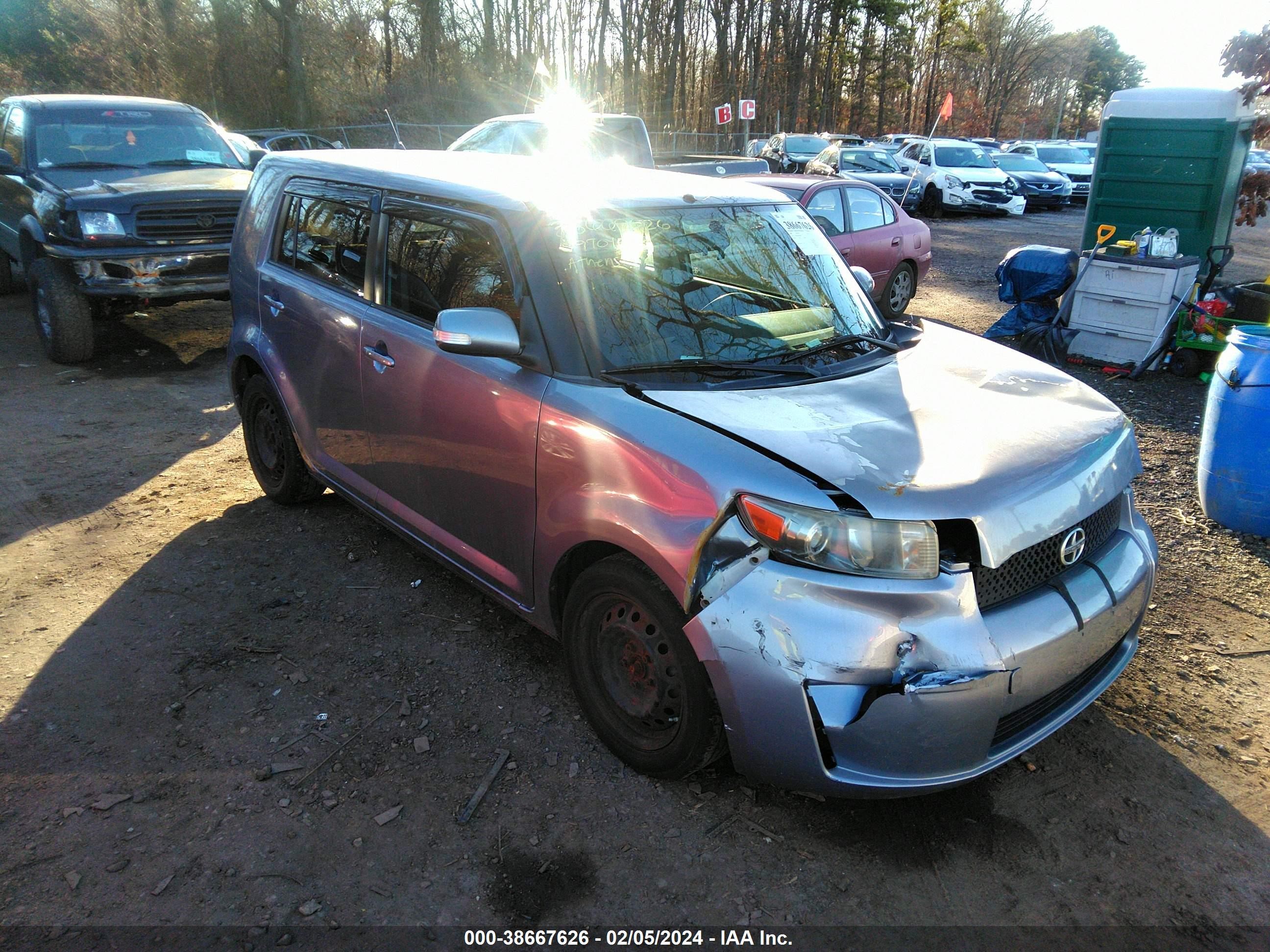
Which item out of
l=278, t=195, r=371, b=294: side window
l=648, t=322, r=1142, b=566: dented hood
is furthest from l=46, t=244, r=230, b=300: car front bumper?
l=648, t=322, r=1142, b=566: dented hood

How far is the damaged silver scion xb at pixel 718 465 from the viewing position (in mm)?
2404

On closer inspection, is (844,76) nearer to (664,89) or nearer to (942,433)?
(664,89)

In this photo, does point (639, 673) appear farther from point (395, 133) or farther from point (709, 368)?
point (395, 133)

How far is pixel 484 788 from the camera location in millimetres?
2957

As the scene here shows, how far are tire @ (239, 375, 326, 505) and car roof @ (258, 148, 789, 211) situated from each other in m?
1.24

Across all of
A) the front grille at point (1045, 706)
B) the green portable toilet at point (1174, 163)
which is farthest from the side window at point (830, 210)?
the front grille at point (1045, 706)

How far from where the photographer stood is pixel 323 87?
30.6 meters

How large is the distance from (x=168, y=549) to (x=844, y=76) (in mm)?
52670

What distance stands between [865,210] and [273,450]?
7.40 m

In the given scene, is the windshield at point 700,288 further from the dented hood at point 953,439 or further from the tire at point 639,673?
the tire at point 639,673

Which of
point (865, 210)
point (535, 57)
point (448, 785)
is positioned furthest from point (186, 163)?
point (535, 57)

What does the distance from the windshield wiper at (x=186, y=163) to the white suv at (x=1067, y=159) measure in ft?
80.3

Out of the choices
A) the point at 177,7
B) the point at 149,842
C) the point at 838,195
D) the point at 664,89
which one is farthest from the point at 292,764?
the point at 664,89

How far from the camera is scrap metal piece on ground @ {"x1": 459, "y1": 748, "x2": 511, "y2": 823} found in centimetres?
284
